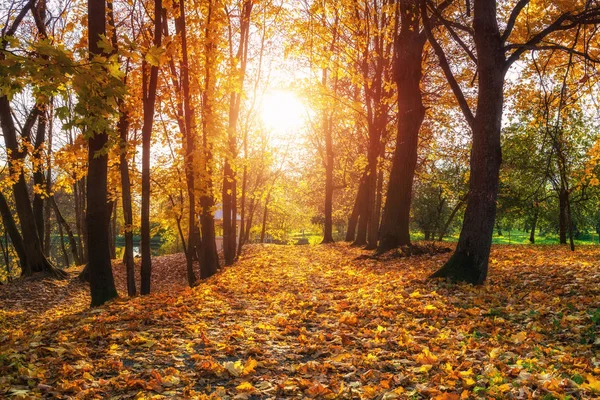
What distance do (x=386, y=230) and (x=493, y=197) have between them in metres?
5.26

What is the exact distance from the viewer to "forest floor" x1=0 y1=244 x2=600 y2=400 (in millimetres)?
3447

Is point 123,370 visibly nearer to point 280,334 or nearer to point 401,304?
point 280,334

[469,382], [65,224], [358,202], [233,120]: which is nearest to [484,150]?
[469,382]

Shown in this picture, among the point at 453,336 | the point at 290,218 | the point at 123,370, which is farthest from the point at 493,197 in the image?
the point at 290,218

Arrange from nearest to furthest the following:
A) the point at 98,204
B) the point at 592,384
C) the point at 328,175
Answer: the point at 592,384 → the point at 98,204 → the point at 328,175

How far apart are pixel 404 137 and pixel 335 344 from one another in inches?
329

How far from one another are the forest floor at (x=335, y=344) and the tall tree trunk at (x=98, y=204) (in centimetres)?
80

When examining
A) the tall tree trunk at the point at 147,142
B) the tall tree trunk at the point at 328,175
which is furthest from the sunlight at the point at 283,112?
the tall tree trunk at the point at 147,142

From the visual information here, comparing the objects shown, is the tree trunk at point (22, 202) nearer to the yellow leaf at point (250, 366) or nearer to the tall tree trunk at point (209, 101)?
the tall tree trunk at point (209, 101)

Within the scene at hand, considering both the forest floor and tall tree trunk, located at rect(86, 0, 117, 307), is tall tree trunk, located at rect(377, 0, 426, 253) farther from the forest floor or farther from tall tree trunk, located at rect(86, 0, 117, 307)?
tall tree trunk, located at rect(86, 0, 117, 307)

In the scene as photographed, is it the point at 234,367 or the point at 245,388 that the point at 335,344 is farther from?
the point at 245,388

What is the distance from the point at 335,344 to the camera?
4750 millimetres

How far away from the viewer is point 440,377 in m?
3.61

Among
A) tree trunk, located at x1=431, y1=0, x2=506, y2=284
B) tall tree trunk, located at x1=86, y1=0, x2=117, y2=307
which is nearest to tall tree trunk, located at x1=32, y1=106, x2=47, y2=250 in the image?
tall tree trunk, located at x1=86, y1=0, x2=117, y2=307
